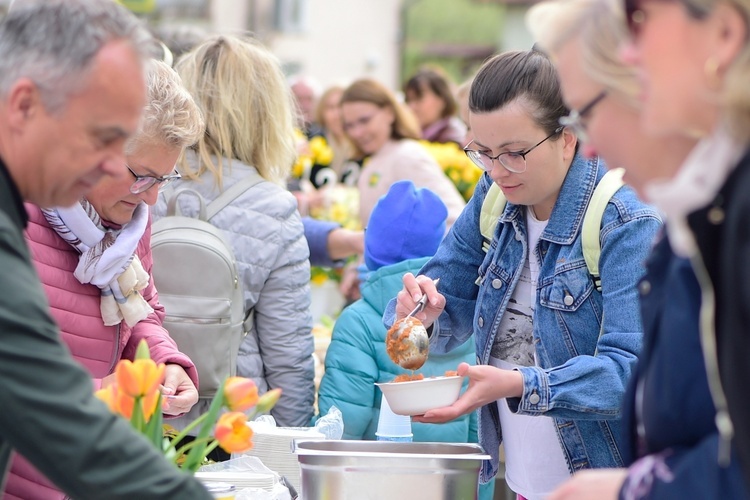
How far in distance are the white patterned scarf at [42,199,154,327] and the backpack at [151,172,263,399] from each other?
64 cm

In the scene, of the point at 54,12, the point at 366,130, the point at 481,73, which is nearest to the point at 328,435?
the point at 481,73

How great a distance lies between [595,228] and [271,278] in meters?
1.27

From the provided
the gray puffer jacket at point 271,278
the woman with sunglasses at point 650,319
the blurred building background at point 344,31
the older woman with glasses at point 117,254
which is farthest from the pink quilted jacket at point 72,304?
the blurred building background at point 344,31

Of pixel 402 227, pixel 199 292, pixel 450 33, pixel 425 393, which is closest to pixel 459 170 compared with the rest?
pixel 402 227

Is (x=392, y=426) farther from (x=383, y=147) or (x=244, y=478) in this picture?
(x=383, y=147)

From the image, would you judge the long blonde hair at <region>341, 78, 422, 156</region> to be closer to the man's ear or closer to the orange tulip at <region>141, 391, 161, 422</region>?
the orange tulip at <region>141, 391, 161, 422</region>

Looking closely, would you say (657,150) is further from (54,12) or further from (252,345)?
(252,345)

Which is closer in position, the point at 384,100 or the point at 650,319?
the point at 650,319

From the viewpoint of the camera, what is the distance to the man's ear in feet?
4.20

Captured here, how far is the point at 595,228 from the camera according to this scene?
7.28 feet

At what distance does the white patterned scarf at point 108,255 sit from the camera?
2.06 metres

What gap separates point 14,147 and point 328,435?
63.5 inches

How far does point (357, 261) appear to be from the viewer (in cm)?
508

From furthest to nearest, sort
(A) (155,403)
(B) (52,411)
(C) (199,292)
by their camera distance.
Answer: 1. (C) (199,292)
2. (A) (155,403)
3. (B) (52,411)
